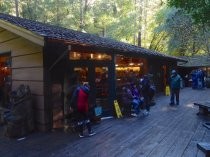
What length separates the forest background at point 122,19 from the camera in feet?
97.2

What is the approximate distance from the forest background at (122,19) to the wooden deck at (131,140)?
18332 mm

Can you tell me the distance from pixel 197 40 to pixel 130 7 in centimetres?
1067

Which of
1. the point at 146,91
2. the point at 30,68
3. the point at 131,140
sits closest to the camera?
the point at 131,140

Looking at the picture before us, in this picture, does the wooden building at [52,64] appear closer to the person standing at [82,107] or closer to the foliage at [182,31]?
the person standing at [82,107]

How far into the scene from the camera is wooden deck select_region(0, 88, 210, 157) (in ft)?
22.0

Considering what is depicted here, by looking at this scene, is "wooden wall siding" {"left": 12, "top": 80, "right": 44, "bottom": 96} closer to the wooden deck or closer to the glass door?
the wooden deck

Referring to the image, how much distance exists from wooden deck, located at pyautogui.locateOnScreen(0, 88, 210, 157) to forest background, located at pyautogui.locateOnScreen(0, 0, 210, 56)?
→ 1833 cm

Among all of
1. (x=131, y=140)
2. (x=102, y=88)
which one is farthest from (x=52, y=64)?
(x=131, y=140)

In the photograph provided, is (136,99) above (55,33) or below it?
below

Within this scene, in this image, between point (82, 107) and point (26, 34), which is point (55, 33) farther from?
point (82, 107)

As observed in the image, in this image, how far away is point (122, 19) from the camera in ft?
111

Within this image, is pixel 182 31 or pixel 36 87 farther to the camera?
pixel 182 31

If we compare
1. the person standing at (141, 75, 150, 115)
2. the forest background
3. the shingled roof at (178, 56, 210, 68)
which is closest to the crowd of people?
the person standing at (141, 75, 150, 115)

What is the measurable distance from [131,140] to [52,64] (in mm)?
3468
